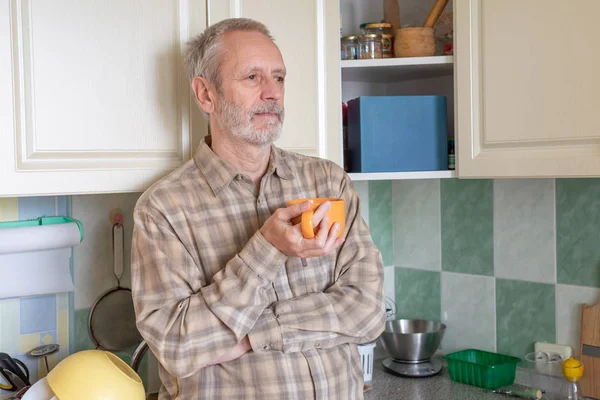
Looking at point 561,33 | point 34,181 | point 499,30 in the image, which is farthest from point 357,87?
point 34,181

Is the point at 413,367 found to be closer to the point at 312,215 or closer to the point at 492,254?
the point at 492,254

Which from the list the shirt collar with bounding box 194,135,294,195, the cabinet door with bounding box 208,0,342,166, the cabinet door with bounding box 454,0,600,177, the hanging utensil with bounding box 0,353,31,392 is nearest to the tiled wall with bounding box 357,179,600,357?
the cabinet door with bounding box 454,0,600,177

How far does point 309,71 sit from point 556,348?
1096 millimetres

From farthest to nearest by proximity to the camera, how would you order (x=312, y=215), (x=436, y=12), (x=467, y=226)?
(x=467, y=226)
(x=436, y=12)
(x=312, y=215)

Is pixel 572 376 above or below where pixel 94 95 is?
below

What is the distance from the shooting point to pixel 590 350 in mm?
1870

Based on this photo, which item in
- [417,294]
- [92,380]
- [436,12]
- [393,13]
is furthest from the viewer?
[417,294]

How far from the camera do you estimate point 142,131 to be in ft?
4.84

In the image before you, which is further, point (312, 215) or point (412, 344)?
point (412, 344)

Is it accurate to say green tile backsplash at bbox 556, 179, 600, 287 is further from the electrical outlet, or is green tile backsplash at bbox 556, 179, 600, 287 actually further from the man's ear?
the man's ear

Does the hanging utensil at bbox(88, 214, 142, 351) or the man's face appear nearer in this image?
the man's face

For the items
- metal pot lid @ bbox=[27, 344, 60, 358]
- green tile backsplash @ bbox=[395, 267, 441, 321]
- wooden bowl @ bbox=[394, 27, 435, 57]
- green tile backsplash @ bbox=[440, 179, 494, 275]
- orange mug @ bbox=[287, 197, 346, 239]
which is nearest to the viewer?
orange mug @ bbox=[287, 197, 346, 239]

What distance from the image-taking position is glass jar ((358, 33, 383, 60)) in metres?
1.90

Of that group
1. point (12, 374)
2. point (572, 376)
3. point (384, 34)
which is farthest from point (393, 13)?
point (12, 374)
